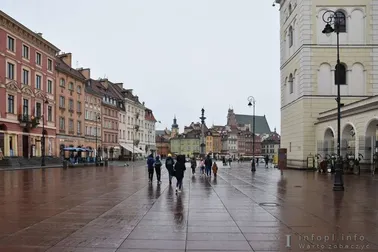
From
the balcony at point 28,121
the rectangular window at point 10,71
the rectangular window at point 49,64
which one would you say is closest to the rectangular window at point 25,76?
the rectangular window at point 10,71

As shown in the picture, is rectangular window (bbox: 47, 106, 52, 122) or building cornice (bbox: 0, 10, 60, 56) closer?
building cornice (bbox: 0, 10, 60, 56)

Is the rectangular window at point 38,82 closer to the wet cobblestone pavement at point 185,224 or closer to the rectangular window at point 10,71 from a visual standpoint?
the rectangular window at point 10,71

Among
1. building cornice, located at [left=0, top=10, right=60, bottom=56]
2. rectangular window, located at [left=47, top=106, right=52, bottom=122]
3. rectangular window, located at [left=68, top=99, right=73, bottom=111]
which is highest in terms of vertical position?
building cornice, located at [left=0, top=10, right=60, bottom=56]

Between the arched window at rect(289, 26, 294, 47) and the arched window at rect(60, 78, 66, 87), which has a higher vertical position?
the arched window at rect(289, 26, 294, 47)

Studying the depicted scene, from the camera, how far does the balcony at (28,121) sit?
161 ft

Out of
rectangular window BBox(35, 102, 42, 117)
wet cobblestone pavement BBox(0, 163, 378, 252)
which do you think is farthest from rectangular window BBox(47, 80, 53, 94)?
wet cobblestone pavement BBox(0, 163, 378, 252)

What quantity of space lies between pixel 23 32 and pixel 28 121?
1082 centimetres

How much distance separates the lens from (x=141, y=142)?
373 ft

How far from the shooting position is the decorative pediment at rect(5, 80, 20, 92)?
46875 mm

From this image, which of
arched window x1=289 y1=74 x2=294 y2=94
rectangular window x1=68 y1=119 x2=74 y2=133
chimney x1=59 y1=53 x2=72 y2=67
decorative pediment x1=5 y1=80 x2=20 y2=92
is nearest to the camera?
arched window x1=289 y1=74 x2=294 y2=94

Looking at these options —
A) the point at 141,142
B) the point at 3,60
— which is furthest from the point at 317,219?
the point at 141,142

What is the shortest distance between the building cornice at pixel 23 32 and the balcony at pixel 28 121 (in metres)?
9.67

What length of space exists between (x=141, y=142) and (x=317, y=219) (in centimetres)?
10470

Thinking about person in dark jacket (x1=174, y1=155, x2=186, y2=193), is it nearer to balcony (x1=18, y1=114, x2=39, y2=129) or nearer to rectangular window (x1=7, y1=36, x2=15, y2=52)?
rectangular window (x1=7, y1=36, x2=15, y2=52)
